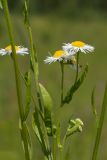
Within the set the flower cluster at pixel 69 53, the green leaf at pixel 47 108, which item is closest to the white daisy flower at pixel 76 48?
the flower cluster at pixel 69 53

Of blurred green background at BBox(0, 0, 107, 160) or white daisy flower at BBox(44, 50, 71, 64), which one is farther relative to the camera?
blurred green background at BBox(0, 0, 107, 160)

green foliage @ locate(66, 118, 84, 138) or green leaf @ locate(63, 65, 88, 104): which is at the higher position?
green leaf @ locate(63, 65, 88, 104)

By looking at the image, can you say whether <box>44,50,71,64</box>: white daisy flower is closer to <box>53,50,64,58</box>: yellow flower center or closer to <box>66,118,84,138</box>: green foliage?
<box>53,50,64,58</box>: yellow flower center

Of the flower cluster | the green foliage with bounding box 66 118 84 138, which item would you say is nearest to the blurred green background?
the green foliage with bounding box 66 118 84 138

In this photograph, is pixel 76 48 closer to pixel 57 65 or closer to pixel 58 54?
pixel 58 54

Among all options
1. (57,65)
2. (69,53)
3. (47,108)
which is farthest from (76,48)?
(57,65)

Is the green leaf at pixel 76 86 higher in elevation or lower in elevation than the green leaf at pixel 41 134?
higher

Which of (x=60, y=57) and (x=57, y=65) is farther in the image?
(x=57, y=65)

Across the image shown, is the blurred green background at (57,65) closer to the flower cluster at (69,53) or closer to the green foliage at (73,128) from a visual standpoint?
the green foliage at (73,128)

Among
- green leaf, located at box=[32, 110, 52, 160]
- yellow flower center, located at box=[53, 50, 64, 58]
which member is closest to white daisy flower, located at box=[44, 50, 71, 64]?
yellow flower center, located at box=[53, 50, 64, 58]

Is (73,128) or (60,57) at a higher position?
(60,57)
